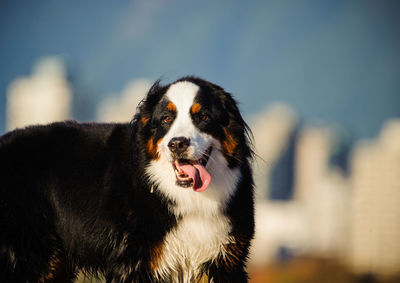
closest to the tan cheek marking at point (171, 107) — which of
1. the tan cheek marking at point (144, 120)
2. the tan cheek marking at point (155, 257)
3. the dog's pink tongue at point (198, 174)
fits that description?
the tan cheek marking at point (144, 120)

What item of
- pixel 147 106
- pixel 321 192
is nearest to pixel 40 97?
pixel 321 192

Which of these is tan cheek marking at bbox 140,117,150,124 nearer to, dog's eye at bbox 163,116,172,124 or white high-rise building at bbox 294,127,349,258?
dog's eye at bbox 163,116,172,124

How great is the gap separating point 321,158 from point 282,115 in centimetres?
1944

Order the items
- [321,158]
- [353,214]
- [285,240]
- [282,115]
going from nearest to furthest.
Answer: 1. [353,214]
2. [285,240]
3. [321,158]
4. [282,115]

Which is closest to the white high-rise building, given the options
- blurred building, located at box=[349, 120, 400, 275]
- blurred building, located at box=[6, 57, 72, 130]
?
blurred building, located at box=[349, 120, 400, 275]

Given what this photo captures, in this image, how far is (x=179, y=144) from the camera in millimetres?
4320

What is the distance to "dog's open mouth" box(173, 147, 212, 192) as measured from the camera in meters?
4.47

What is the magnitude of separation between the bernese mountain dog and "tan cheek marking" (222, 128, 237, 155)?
11 millimetres

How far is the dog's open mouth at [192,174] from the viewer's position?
4469 millimetres

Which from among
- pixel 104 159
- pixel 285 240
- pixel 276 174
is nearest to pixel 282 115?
pixel 276 174

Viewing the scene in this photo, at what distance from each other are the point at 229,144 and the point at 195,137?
0.42 metres

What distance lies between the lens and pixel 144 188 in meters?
4.60

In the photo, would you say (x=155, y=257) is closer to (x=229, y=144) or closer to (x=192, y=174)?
(x=192, y=174)

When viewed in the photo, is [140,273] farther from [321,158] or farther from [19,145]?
[321,158]
